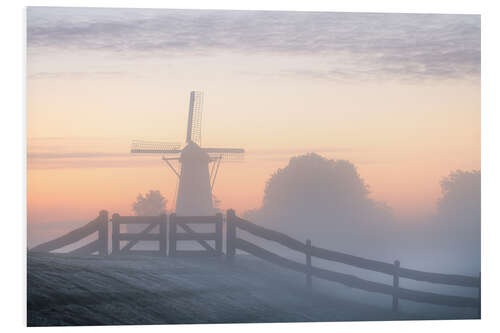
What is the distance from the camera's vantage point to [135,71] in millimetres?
13234

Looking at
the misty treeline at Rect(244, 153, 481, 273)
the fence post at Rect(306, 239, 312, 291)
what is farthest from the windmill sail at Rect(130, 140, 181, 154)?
the fence post at Rect(306, 239, 312, 291)

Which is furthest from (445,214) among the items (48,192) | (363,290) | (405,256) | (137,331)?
(48,192)

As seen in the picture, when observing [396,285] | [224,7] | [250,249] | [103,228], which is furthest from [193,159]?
[396,285]

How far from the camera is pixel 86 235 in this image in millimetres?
13109

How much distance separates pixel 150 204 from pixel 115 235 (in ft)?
2.53

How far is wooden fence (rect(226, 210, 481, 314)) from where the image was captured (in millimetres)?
12984

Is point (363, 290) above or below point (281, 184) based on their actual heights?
below

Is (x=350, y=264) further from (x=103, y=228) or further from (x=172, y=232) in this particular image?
(x=103, y=228)

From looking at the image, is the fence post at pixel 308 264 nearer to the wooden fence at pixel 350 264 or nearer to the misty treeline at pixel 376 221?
the wooden fence at pixel 350 264

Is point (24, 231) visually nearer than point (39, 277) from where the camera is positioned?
No

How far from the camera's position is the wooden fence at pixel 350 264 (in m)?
13.0

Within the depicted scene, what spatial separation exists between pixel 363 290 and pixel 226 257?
238cm

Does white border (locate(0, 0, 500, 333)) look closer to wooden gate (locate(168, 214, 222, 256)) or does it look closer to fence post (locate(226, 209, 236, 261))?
fence post (locate(226, 209, 236, 261))

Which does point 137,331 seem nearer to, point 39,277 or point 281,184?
point 39,277
